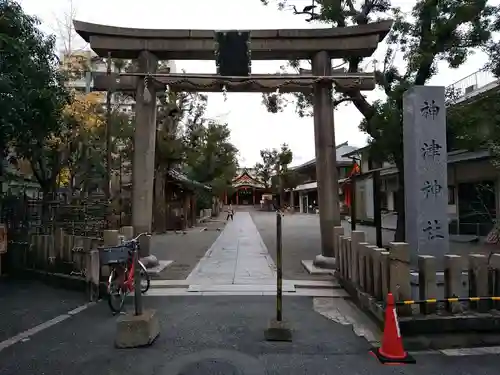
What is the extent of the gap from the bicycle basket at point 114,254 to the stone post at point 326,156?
5247 mm

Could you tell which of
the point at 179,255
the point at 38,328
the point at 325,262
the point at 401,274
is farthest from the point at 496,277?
the point at 179,255

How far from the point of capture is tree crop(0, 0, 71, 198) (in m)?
8.28

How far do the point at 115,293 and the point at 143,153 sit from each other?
14.9 ft

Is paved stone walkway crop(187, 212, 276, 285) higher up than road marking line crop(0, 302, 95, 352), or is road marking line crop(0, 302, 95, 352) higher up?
paved stone walkway crop(187, 212, 276, 285)

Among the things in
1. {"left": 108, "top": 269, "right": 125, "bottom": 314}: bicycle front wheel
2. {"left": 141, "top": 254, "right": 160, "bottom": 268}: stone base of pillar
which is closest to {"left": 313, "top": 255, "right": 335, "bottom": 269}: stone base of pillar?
{"left": 141, "top": 254, "right": 160, "bottom": 268}: stone base of pillar

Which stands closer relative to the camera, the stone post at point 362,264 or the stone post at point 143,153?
the stone post at point 362,264

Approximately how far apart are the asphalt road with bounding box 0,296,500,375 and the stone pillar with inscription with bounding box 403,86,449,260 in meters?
3.04

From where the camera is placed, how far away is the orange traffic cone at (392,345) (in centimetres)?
467

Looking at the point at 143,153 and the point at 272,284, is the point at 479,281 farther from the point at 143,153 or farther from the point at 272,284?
the point at 143,153

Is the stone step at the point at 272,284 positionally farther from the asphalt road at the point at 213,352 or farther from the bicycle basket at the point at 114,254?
the asphalt road at the point at 213,352

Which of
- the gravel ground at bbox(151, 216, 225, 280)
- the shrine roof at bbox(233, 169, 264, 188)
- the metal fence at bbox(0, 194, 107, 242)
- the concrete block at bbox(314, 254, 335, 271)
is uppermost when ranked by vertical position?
the shrine roof at bbox(233, 169, 264, 188)

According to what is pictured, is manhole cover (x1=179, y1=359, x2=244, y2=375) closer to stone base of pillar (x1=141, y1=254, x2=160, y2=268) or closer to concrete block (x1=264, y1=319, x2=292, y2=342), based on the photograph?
concrete block (x1=264, y1=319, x2=292, y2=342)

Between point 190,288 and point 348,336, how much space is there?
12.9 ft

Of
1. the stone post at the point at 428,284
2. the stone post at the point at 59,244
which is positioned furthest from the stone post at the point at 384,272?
the stone post at the point at 59,244
